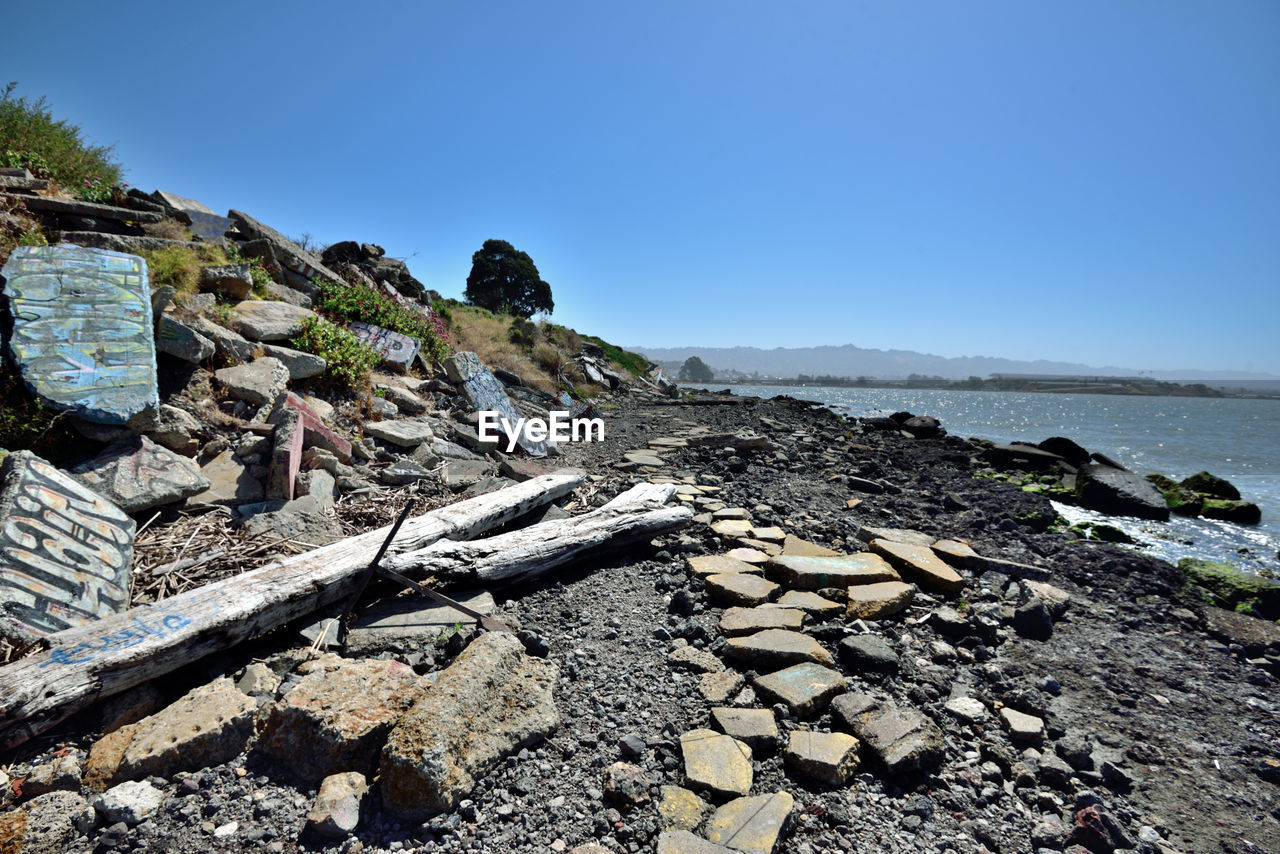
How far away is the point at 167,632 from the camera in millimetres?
2531

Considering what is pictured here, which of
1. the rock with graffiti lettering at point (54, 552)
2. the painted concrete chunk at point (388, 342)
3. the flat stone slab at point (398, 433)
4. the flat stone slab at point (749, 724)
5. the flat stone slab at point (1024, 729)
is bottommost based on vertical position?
the flat stone slab at point (1024, 729)

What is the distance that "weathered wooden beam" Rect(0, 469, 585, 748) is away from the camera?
7.04 feet

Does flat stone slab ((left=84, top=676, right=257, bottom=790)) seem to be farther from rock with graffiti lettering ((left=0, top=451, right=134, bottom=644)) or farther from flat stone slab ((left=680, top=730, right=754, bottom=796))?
flat stone slab ((left=680, top=730, right=754, bottom=796))

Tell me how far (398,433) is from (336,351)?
1.54 metres

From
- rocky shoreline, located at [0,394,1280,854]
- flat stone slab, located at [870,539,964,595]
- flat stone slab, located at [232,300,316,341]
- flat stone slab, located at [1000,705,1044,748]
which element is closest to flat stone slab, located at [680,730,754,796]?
rocky shoreline, located at [0,394,1280,854]

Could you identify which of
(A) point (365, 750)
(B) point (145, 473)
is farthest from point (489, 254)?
(A) point (365, 750)

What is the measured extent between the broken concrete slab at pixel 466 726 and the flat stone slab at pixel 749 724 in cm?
82

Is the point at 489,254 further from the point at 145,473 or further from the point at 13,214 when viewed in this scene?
the point at 145,473

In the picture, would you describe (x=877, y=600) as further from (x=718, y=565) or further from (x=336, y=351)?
(x=336, y=351)

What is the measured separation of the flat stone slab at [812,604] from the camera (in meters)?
3.74

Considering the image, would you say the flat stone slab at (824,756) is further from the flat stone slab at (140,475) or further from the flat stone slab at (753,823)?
the flat stone slab at (140,475)

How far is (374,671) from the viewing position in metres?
2.56

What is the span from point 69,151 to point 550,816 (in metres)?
11.5

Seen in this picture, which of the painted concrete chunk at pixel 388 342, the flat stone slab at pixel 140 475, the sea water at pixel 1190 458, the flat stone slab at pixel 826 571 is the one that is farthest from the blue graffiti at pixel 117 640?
the sea water at pixel 1190 458
